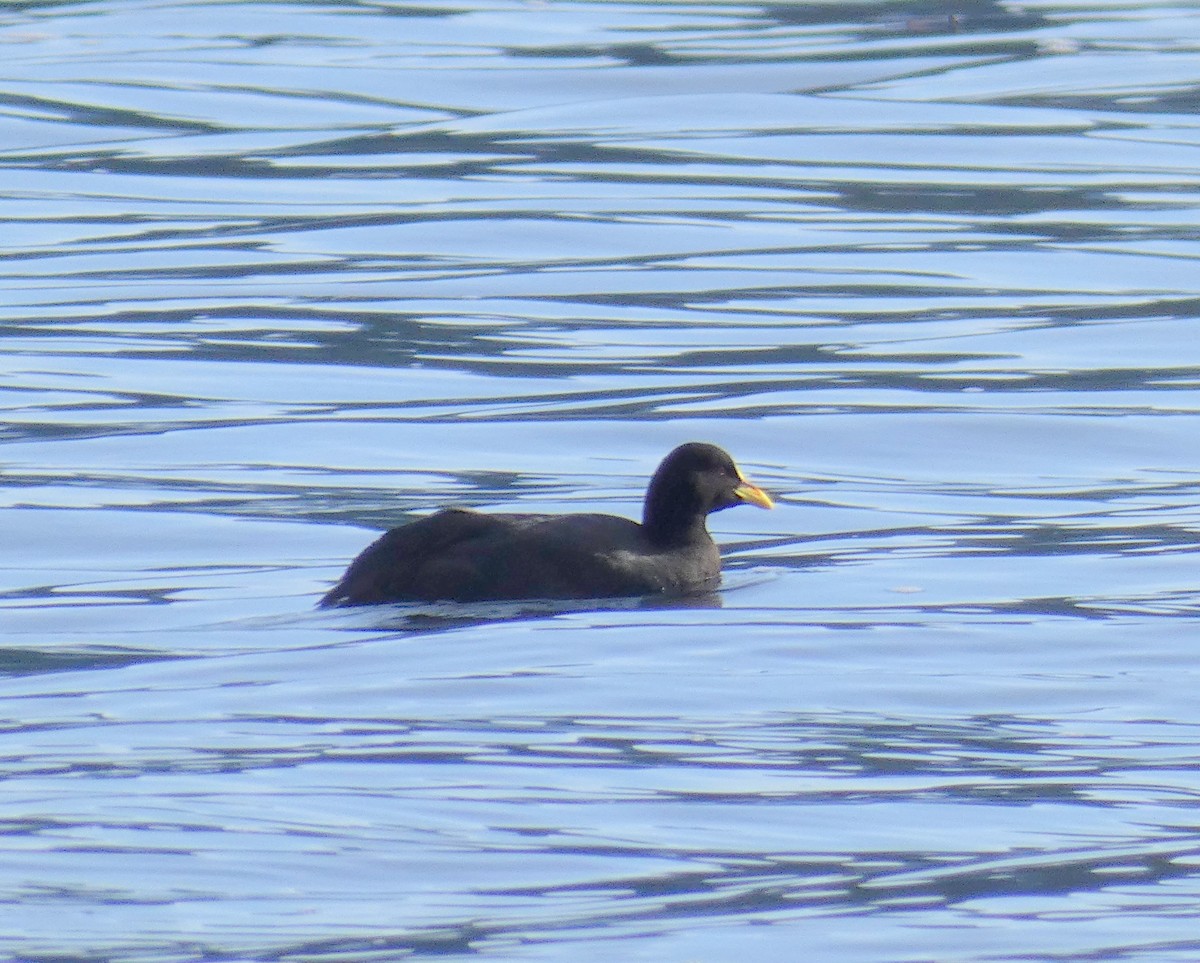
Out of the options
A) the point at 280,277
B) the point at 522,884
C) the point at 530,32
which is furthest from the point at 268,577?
the point at 530,32

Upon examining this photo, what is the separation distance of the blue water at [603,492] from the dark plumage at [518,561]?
0.15 m

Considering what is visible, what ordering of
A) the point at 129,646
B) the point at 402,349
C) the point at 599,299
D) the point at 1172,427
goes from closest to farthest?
the point at 129,646 → the point at 1172,427 → the point at 402,349 → the point at 599,299

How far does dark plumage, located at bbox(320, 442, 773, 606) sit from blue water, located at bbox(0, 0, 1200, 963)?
0.51ft

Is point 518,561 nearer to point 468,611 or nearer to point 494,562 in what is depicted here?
point 494,562

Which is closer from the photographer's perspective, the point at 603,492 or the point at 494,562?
the point at 494,562

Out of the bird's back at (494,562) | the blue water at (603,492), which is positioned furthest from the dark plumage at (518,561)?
the blue water at (603,492)

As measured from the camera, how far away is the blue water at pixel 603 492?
7.03 meters

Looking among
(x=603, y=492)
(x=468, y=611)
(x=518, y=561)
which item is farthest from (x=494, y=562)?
(x=603, y=492)

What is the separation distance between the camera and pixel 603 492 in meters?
12.7

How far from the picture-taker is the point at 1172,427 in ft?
46.1

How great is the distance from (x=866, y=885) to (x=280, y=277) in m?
12.6

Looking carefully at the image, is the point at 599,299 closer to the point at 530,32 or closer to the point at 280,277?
the point at 280,277

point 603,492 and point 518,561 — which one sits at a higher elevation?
point 518,561

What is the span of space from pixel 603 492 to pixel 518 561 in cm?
266
